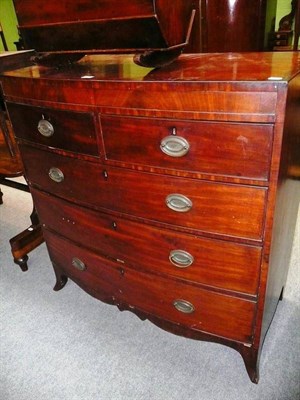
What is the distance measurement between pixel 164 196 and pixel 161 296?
1.53 ft

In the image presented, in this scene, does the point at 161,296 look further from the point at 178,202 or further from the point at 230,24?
the point at 230,24

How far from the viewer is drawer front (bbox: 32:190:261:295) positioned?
3.26 ft

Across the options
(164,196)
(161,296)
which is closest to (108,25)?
(164,196)

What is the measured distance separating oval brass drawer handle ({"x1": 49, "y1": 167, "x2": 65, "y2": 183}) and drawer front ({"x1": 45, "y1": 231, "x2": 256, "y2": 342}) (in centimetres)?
33

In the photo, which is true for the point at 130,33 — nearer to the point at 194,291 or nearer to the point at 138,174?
the point at 138,174

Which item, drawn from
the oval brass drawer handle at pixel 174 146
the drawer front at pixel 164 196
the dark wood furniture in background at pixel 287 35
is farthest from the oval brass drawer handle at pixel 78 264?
the dark wood furniture in background at pixel 287 35

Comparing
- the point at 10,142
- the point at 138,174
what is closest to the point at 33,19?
the point at 138,174

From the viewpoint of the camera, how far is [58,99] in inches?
40.8

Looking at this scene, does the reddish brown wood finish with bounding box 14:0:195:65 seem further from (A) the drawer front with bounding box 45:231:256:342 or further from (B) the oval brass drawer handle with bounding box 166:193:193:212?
(A) the drawer front with bounding box 45:231:256:342

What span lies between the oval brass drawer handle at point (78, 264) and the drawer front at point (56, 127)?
1.86ft

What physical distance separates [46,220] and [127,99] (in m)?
0.84

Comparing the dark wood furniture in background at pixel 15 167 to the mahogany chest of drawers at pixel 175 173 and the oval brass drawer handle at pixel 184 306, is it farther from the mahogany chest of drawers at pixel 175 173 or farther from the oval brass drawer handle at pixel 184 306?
the oval brass drawer handle at pixel 184 306

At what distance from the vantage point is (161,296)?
4.09 ft

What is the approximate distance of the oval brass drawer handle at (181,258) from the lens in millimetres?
1070
